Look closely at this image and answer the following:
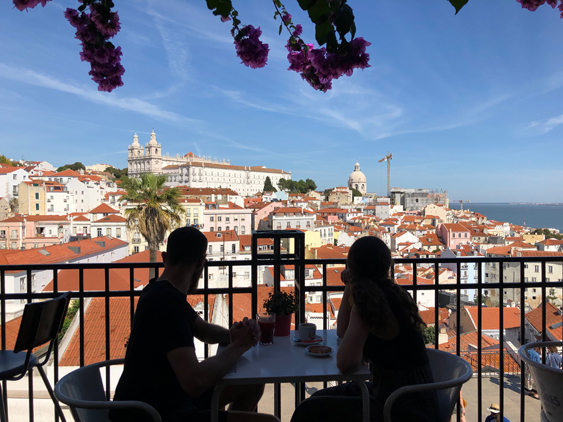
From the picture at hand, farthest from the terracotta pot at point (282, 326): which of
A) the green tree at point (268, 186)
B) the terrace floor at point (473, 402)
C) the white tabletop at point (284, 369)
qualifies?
the green tree at point (268, 186)

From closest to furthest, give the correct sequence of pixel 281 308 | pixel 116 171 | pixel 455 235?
pixel 281 308 < pixel 455 235 < pixel 116 171

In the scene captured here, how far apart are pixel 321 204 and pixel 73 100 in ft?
188

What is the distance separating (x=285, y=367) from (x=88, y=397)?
0.72 meters

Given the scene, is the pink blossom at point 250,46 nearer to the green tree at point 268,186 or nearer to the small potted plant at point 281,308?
the small potted plant at point 281,308

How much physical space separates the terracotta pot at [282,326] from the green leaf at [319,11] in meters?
1.19

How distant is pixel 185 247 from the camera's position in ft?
4.65

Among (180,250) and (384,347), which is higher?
(180,250)

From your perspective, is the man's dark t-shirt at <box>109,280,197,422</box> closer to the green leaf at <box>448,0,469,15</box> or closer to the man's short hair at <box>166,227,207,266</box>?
the man's short hair at <box>166,227,207,266</box>

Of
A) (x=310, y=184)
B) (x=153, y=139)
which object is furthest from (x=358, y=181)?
(x=153, y=139)

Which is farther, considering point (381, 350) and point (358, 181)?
point (358, 181)

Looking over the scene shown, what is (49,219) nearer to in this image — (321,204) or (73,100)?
(73,100)

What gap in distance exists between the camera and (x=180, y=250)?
55.8 inches

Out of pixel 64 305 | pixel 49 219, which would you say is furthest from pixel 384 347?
pixel 49 219

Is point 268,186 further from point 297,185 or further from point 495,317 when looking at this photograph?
point 495,317
